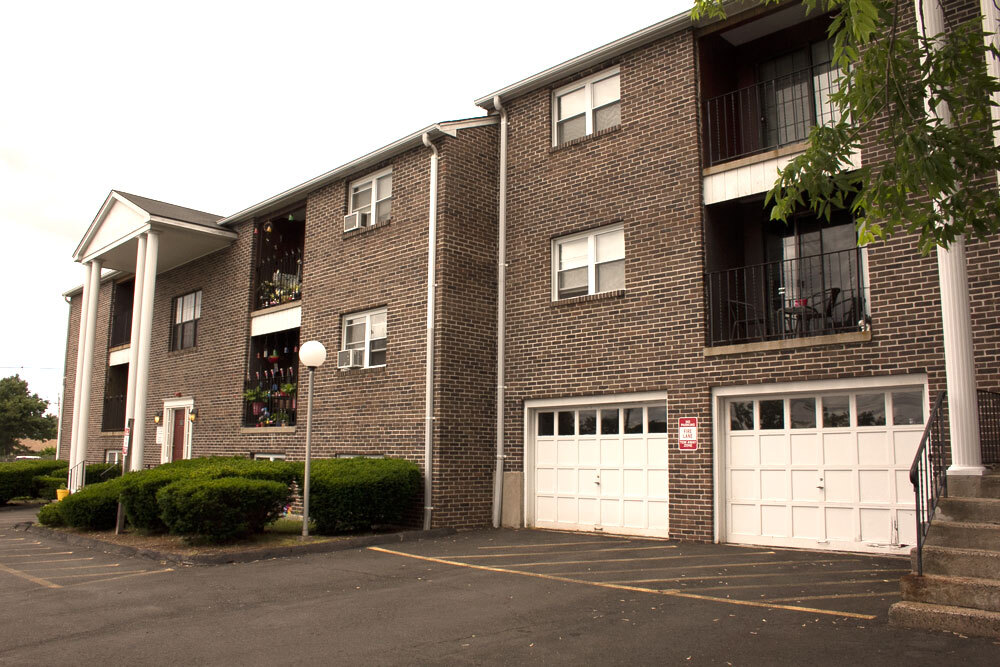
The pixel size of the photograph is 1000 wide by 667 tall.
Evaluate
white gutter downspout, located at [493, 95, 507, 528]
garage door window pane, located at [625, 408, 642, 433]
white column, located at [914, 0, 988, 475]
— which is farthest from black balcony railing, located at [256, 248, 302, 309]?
white column, located at [914, 0, 988, 475]

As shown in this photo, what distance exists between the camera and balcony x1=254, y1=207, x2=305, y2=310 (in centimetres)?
2036

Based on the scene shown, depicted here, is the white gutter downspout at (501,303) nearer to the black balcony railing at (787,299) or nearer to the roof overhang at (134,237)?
the black balcony railing at (787,299)

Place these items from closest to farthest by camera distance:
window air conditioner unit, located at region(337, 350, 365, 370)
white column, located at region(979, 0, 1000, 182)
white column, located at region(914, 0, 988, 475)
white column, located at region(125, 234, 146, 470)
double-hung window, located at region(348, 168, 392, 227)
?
white column, located at region(914, 0, 988, 475), white column, located at region(979, 0, 1000, 182), window air conditioner unit, located at region(337, 350, 365, 370), double-hung window, located at region(348, 168, 392, 227), white column, located at region(125, 234, 146, 470)

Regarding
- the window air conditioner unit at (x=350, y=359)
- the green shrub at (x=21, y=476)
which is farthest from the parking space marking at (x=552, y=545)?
the green shrub at (x=21, y=476)

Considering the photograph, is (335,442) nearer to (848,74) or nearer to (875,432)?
(875,432)

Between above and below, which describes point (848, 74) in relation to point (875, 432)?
above

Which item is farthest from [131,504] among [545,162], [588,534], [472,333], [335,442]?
[545,162]

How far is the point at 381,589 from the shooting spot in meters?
9.20

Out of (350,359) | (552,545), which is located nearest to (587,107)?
(350,359)

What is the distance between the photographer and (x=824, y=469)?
1103 cm

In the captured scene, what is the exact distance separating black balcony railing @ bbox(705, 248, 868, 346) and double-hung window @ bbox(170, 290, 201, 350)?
50.9 ft

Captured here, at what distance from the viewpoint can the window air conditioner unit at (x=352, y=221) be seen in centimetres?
1716

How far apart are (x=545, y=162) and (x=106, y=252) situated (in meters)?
13.6

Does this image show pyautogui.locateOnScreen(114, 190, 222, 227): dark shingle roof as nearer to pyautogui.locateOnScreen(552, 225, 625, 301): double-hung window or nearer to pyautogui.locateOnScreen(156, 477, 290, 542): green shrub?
pyautogui.locateOnScreen(156, 477, 290, 542): green shrub
